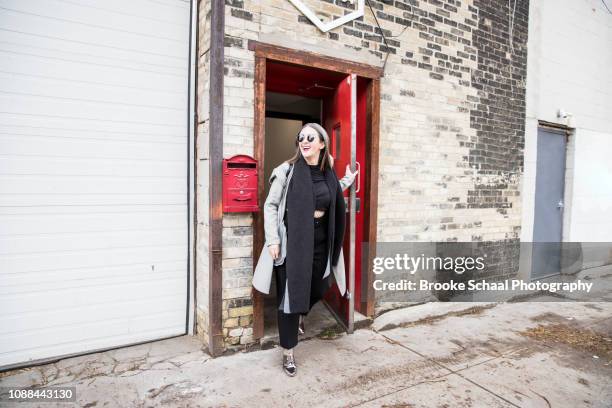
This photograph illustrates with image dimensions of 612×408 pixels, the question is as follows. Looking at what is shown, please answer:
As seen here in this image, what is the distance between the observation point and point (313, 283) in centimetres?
336

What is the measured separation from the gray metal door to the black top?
439 cm

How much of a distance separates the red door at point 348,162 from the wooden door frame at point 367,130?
0.42 feet

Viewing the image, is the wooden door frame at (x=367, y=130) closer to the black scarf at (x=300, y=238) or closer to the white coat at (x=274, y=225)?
the white coat at (x=274, y=225)

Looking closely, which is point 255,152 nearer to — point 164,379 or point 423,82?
point 164,379

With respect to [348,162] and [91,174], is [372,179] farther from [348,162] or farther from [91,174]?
[91,174]

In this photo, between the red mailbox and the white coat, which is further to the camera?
the red mailbox

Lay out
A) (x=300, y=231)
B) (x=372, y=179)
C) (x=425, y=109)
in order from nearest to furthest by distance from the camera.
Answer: (x=300, y=231), (x=372, y=179), (x=425, y=109)

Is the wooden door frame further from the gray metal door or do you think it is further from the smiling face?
the gray metal door

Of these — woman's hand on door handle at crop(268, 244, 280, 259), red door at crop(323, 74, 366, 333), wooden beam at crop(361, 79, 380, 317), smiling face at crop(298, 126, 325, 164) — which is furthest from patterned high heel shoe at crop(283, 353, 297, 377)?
smiling face at crop(298, 126, 325, 164)

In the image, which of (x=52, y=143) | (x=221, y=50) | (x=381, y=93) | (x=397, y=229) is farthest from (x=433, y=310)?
(x=52, y=143)

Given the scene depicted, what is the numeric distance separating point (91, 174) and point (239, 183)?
1.19 m

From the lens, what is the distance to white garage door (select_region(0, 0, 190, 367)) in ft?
10.1

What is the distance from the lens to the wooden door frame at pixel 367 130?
355 cm

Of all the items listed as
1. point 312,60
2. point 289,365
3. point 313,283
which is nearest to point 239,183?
point 313,283
